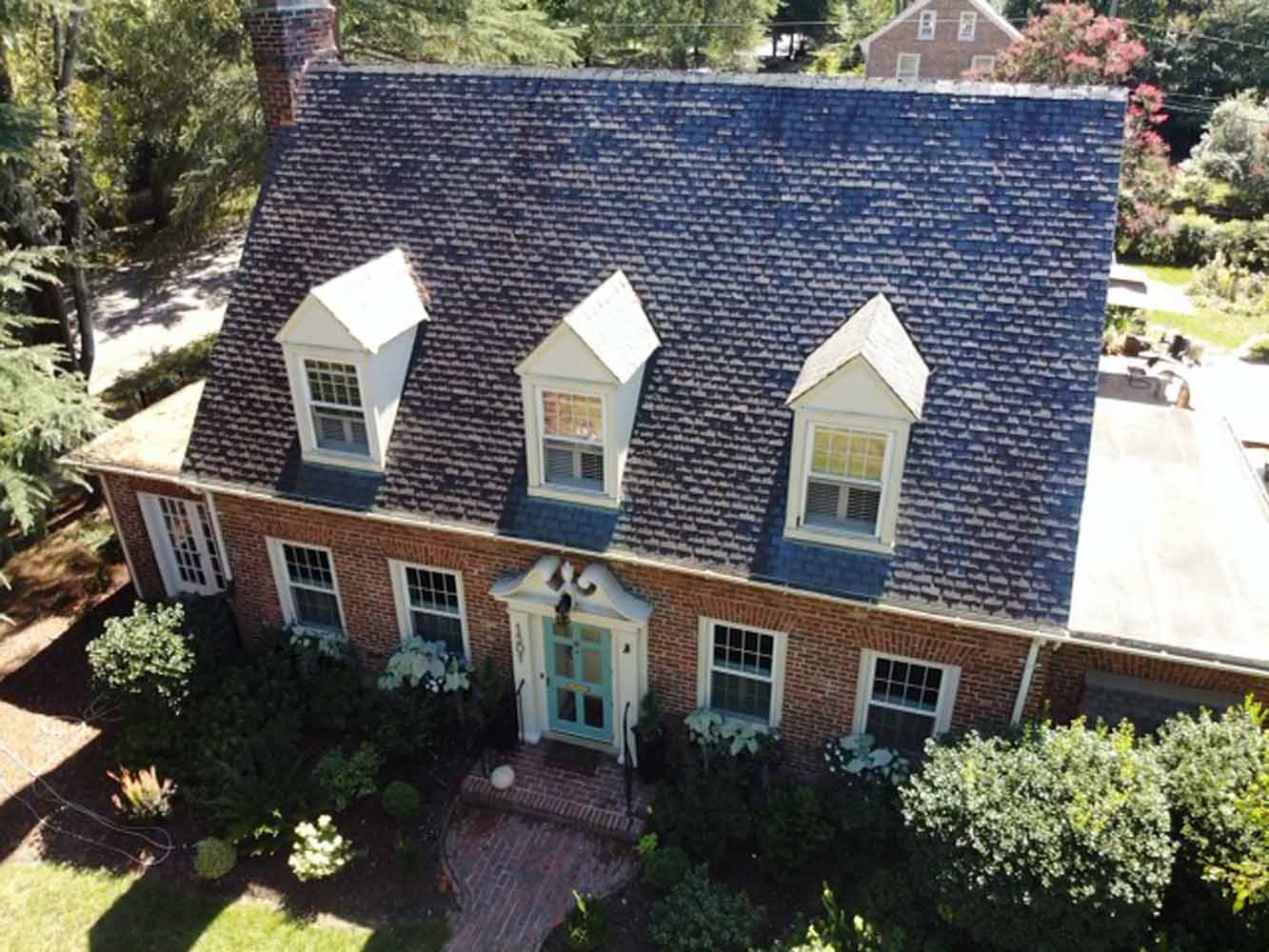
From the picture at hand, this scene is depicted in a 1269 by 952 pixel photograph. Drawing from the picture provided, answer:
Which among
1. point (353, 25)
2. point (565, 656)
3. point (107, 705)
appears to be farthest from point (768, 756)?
point (353, 25)

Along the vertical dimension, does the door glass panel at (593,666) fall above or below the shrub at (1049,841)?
below

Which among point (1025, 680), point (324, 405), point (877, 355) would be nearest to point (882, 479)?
point (877, 355)

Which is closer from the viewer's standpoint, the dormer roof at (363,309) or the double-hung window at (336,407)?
the dormer roof at (363,309)

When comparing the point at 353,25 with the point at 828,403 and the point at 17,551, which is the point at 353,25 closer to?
the point at 17,551

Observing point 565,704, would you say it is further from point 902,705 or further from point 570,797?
point 902,705

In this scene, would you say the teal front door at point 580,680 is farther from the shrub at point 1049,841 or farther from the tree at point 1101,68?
the tree at point 1101,68

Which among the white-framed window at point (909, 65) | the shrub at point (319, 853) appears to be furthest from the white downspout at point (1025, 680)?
the white-framed window at point (909, 65)
